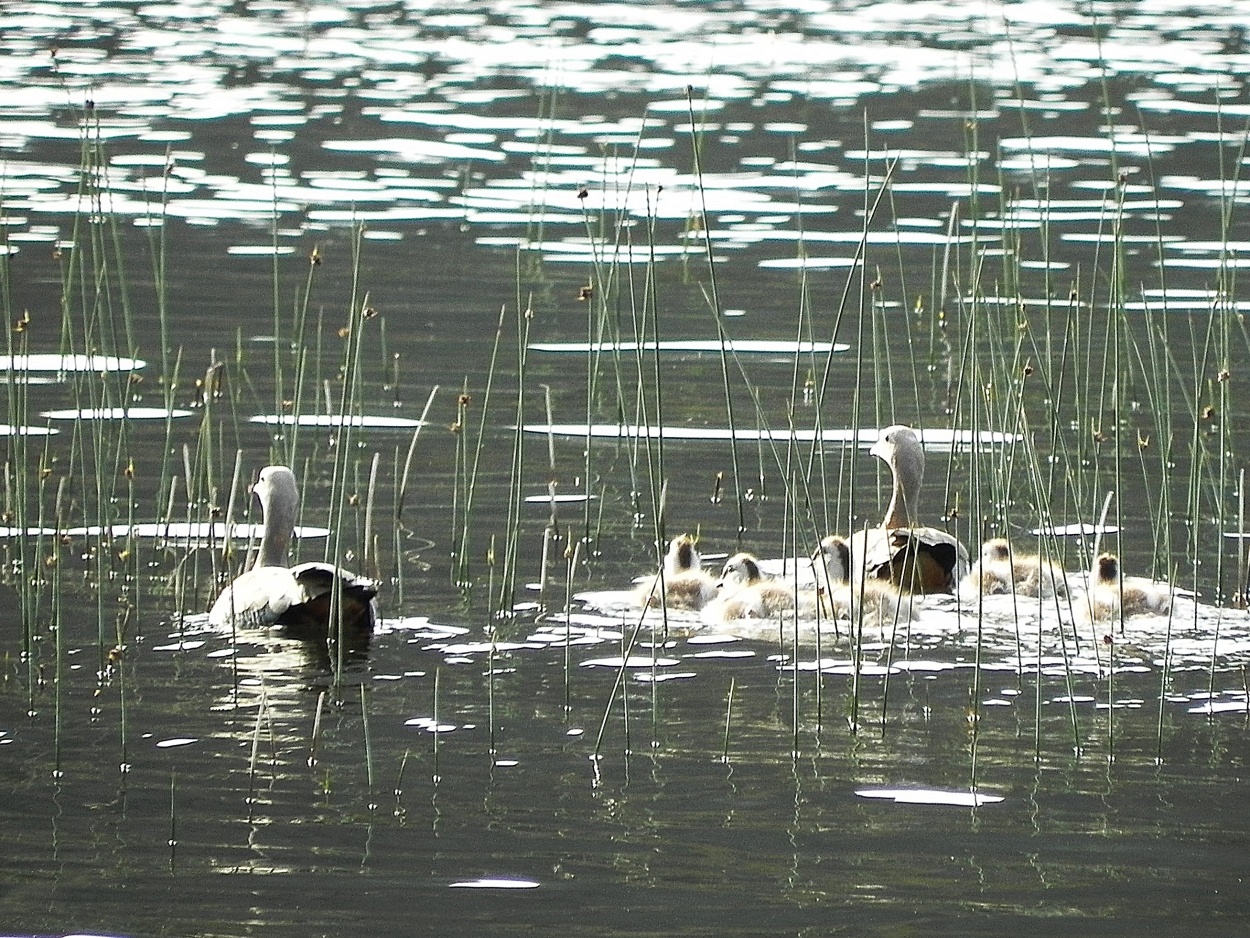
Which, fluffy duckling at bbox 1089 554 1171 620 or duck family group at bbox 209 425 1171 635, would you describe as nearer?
duck family group at bbox 209 425 1171 635

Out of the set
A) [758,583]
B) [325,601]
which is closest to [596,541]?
[758,583]

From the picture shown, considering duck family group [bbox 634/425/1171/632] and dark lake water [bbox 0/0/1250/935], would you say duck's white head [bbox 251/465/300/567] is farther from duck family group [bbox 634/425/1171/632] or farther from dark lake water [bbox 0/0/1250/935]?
duck family group [bbox 634/425/1171/632]

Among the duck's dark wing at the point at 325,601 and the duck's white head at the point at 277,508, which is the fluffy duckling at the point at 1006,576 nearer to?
the duck's dark wing at the point at 325,601

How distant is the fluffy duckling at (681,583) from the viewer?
8.59 metres

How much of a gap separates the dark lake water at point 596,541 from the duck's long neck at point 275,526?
258 mm

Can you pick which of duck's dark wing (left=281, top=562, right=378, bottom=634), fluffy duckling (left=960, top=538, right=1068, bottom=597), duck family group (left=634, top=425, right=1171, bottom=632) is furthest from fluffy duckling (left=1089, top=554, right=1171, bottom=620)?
duck's dark wing (left=281, top=562, right=378, bottom=634)

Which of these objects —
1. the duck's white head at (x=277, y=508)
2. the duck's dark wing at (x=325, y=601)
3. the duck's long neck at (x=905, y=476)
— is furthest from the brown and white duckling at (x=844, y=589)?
the duck's white head at (x=277, y=508)

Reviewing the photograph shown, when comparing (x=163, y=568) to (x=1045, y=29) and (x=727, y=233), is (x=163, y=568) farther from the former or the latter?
(x=1045, y=29)

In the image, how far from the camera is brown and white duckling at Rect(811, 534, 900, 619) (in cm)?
840

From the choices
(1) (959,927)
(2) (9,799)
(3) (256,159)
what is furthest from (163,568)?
(3) (256,159)

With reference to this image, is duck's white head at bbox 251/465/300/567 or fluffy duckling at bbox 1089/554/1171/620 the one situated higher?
duck's white head at bbox 251/465/300/567

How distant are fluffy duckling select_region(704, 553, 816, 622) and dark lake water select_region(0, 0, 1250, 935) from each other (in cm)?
8

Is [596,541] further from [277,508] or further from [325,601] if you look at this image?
[325,601]

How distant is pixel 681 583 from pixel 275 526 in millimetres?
1525
